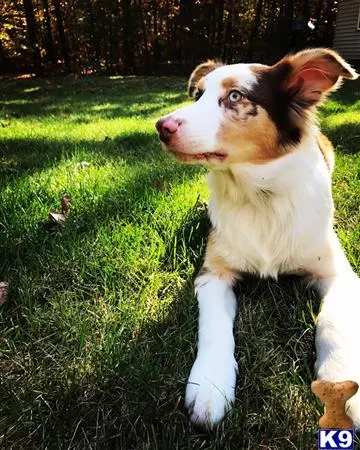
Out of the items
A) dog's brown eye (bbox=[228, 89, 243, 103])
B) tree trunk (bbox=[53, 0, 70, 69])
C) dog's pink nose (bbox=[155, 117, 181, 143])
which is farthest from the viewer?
tree trunk (bbox=[53, 0, 70, 69])

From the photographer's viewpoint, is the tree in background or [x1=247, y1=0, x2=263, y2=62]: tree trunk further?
the tree in background

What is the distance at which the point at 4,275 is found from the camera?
238cm

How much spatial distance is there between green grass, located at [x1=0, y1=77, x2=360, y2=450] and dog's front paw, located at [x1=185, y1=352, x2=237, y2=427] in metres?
0.04

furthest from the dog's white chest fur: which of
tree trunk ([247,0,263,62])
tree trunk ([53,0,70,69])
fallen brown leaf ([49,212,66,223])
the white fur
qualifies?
tree trunk ([53,0,70,69])

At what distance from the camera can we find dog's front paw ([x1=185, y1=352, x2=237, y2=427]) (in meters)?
1.52

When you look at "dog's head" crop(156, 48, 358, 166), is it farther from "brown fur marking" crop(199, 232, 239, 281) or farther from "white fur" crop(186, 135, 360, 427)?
"brown fur marking" crop(199, 232, 239, 281)

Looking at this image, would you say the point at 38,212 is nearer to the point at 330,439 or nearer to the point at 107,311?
the point at 107,311

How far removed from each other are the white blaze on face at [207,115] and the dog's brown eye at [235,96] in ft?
0.13

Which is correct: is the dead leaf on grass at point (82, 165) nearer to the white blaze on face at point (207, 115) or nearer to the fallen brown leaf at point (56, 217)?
the fallen brown leaf at point (56, 217)

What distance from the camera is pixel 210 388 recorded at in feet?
5.23

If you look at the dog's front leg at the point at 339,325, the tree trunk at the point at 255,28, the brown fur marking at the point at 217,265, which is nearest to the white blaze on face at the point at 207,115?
the brown fur marking at the point at 217,265

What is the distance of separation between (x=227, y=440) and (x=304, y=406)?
31 centimetres

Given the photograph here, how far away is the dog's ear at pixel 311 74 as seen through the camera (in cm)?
231

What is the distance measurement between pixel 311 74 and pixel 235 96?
446 millimetres
